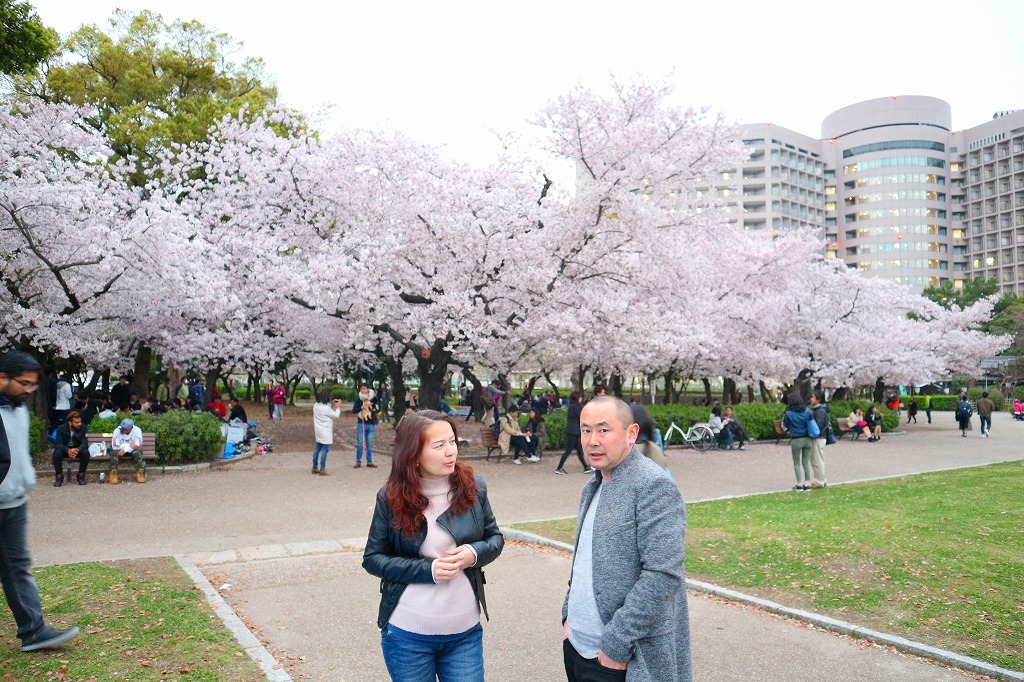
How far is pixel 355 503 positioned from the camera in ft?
37.5

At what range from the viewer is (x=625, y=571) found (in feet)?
8.50

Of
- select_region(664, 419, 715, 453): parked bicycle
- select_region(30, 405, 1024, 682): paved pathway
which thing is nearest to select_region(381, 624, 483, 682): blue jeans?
select_region(30, 405, 1024, 682): paved pathway

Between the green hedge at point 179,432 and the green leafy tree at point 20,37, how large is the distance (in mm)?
8147

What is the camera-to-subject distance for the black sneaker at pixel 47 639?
4754 millimetres

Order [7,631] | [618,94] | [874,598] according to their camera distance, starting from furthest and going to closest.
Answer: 1. [618,94]
2. [874,598]
3. [7,631]

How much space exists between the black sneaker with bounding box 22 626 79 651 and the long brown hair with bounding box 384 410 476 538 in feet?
11.5

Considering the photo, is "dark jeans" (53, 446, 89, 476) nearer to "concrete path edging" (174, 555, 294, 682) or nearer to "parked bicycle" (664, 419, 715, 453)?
"concrete path edging" (174, 555, 294, 682)

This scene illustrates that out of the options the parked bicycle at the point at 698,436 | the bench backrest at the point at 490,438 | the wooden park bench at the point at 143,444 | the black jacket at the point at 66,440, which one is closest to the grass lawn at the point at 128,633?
the black jacket at the point at 66,440

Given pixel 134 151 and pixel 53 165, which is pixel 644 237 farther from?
pixel 134 151

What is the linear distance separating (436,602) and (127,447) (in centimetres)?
1285

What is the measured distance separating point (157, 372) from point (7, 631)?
117ft

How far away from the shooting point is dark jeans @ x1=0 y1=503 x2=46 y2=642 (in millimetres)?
4711

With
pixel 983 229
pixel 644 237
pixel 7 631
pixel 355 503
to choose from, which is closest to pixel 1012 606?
pixel 7 631

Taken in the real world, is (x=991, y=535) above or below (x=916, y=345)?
below
